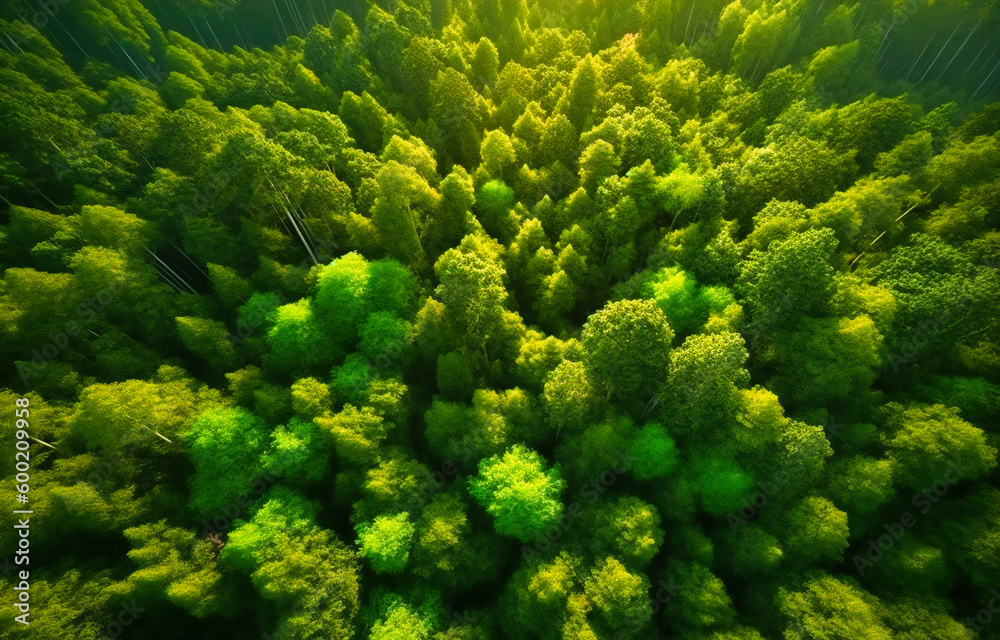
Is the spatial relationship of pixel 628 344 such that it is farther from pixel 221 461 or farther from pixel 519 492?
pixel 221 461

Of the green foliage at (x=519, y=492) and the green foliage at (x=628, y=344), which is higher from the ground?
the green foliage at (x=628, y=344)

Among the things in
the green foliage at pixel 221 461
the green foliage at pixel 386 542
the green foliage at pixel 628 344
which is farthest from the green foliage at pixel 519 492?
the green foliage at pixel 221 461

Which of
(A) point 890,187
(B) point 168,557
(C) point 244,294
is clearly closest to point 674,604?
(B) point 168,557

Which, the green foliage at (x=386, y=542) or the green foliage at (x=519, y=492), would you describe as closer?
the green foliage at (x=386, y=542)

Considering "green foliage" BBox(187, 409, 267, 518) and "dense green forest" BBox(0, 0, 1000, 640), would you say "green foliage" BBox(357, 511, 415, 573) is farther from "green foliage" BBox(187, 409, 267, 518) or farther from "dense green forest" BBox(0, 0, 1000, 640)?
"green foliage" BBox(187, 409, 267, 518)

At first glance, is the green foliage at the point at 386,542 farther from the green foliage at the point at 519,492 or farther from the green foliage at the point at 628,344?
the green foliage at the point at 628,344

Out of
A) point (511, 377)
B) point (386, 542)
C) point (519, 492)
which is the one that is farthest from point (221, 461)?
point (511, 377)

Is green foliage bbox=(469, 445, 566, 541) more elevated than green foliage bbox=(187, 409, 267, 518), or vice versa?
green foliage bbox=(187, 409, 267, 518)

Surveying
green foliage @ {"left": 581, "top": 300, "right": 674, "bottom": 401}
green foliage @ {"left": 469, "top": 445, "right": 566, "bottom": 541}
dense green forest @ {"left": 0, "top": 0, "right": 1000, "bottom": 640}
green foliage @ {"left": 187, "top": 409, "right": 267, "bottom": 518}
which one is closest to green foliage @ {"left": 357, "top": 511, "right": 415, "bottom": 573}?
dense green forest @ {"left": 0, "top": 0, "right": 1000, "bottom": 640}

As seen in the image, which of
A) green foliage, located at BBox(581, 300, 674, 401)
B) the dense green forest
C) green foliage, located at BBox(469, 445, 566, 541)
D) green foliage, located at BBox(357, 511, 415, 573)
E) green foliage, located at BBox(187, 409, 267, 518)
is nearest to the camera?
the dense green forest
